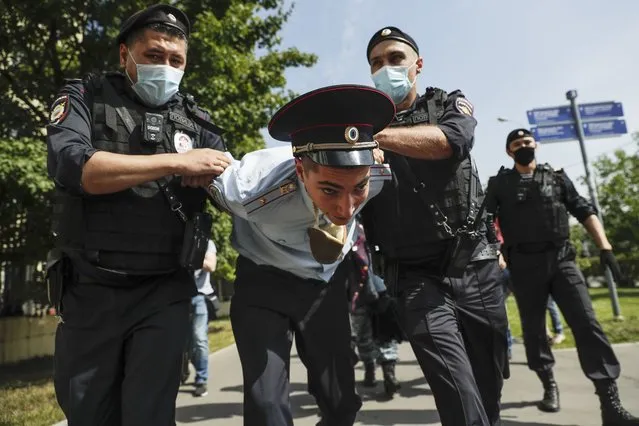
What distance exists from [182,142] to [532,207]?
3.22 m

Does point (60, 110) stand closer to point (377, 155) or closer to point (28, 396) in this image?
point (377, 155)

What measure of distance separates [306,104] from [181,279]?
986 mm

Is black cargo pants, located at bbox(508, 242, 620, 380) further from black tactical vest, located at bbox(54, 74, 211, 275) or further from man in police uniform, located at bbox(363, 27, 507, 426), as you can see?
black tactical vest, located at bbox(54, 74, 211, 275)

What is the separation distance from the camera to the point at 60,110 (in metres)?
2.21

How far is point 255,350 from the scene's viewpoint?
2383mm

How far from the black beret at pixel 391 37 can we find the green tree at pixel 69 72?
5366 millimetres

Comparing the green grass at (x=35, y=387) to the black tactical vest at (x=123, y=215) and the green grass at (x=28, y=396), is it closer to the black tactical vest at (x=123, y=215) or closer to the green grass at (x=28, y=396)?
the green grass at (x=28, y=396)

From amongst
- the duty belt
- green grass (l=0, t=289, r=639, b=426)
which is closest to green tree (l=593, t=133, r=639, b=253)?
green grass (l=0, t=289, r=639, b=426)

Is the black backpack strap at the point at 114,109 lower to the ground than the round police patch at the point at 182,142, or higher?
higher

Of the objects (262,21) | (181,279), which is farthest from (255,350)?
(262,21)

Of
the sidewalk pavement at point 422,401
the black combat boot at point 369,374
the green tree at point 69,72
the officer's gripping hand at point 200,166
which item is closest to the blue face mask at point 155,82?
the officer's gripping hand at point 200,166

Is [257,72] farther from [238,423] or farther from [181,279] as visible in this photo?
[181,279]

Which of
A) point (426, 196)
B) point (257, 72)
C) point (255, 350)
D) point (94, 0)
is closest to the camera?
point (255, 350)

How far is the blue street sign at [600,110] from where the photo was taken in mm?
9398
